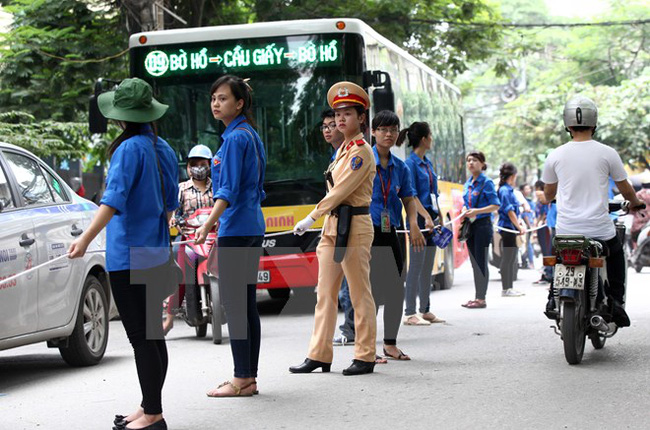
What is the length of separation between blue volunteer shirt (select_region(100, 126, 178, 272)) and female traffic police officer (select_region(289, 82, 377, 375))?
6.21ft

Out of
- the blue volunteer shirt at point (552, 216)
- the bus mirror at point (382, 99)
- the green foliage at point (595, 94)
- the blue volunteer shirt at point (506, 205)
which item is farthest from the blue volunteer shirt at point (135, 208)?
the green foliage at point (595, 94)

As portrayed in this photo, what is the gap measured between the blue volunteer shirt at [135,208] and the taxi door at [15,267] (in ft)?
6.65

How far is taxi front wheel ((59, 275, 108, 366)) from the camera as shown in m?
9.03

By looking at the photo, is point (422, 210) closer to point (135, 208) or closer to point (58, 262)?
point (58, 262)

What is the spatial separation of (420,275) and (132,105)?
6.07 meters

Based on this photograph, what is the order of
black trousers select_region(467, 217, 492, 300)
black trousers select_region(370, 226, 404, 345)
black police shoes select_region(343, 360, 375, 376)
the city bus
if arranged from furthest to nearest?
black trousers select_region(467, 217, 492, 300), the city bus, black trousers select_region(370, 226, 404, 345), black police shoes select_region(343, 360, 375, 376)

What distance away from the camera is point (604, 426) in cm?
605

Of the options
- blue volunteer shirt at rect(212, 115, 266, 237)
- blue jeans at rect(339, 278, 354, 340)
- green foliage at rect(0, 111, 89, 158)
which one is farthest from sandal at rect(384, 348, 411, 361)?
green foliage at rect(0, 111, 89, 158)

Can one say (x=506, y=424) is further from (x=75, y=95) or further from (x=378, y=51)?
(x=75, y=95)

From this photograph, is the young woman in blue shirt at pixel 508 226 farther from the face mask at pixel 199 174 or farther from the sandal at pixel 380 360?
the sandal at pixel 380 360

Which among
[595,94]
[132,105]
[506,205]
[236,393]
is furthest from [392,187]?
[595,94]

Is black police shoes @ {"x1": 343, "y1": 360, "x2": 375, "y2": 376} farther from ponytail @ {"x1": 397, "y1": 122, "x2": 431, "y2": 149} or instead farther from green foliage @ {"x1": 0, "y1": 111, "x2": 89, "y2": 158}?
green foliage @ {"x1": 0, "y1": 111, "x2": 89, "y2": 158}

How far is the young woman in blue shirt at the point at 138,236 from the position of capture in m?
5.91

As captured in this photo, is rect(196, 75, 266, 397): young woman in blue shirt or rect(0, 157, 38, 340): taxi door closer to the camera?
rect(196, 75, 266, 397): young woman in blue shirt
